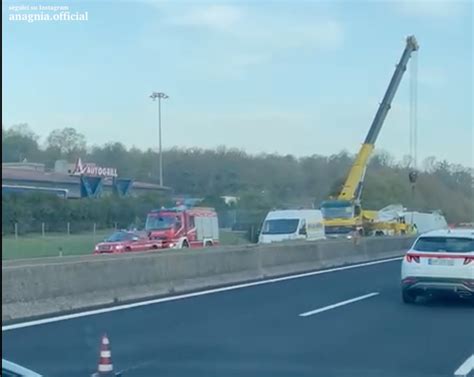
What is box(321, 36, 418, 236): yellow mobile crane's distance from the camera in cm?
5669

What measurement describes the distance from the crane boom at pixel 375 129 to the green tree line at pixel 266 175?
2984 centimetres

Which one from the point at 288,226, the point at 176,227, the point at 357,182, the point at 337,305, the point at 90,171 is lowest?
the point at 337,305

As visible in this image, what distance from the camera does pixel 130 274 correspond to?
68.3 feet

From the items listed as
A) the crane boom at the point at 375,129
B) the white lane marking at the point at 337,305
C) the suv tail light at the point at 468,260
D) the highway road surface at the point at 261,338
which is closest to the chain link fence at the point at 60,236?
the crane boom at the point at 375,129

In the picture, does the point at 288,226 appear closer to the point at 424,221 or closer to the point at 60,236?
the point at 60,236

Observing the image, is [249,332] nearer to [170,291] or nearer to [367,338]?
[367,338]

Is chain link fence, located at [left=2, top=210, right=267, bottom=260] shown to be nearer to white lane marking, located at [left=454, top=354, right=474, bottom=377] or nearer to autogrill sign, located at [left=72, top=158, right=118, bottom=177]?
autogrill sign, located at [left=72, top=158, right=118, bottom=177]

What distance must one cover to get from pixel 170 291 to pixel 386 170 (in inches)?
3711

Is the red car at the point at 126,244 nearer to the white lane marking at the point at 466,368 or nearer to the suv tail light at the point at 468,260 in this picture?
the suv tail light at the point at 468,260

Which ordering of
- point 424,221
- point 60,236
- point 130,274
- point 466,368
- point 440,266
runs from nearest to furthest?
1. point 466,368
2. point 440,266
3. point 130,274
4. point 60,236
5. point 424,221

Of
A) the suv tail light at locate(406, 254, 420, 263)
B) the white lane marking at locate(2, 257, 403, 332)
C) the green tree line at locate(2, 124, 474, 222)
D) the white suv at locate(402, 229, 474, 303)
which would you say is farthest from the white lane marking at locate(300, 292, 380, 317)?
the green tree line at locate(2, 124, 474, 222)

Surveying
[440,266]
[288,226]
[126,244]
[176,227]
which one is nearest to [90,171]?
[176,227]

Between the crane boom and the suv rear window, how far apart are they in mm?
36035

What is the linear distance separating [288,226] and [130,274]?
2941 centimetres
